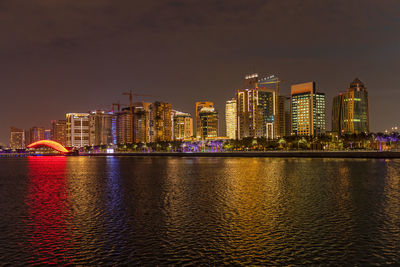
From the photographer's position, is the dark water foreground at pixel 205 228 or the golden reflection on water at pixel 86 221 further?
the golden reflection on water at pixel 86 221

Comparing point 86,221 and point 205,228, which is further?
point 86,221

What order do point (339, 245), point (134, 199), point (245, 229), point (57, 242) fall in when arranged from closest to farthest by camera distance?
1. point (339, 245)
2. point (57, 242)
3. point (245, 229)
4. point (134, 199)

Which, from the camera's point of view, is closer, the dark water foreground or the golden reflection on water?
the dark water foreground

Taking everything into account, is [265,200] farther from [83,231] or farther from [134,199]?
[83,231]

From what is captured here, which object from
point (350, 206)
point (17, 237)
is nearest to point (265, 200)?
point (350, 206)

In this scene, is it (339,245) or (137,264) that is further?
(339,245)

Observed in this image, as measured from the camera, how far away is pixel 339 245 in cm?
1386

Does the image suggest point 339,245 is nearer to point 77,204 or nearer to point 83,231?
point 83,231

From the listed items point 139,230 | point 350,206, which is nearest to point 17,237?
point 139,230

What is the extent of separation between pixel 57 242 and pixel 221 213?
29.2 feet

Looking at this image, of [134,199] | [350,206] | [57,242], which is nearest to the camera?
[57,242]

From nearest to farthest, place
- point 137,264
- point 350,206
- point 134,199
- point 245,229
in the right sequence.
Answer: point 137,264
point 245,229
point 350,206
point 134,199

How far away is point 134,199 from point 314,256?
53.8 feet

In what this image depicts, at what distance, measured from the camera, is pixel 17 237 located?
619 inches
